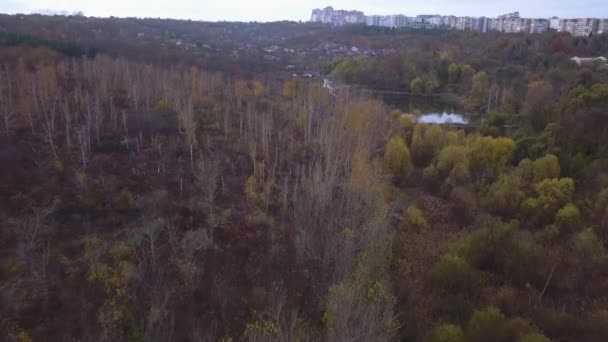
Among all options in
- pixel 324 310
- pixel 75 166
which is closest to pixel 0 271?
pixel 75 166

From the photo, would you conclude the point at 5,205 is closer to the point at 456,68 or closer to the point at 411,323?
the point at 411,323

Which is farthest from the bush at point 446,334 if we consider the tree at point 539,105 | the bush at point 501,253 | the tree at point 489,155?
the tree at point 539,105

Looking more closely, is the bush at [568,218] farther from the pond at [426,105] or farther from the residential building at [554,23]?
the residential building at [554,23]

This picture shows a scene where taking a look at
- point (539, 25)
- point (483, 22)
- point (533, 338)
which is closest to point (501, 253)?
point (533, 338)

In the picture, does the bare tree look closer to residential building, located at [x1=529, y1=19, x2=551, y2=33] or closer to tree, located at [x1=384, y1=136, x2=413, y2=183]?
tree, located at [x1=384, y1=136, x2=413, y2=183]

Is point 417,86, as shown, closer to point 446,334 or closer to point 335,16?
point 446,334

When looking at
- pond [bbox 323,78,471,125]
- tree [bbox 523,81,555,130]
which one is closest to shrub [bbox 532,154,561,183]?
tree [bbox 523,81,555,130]
